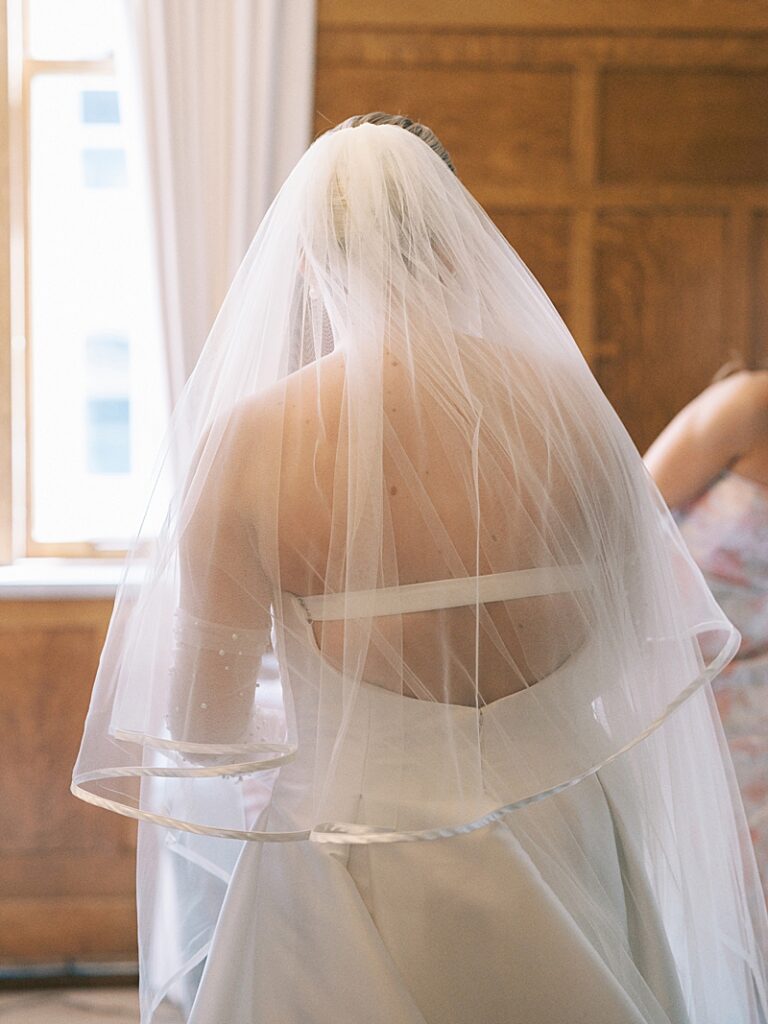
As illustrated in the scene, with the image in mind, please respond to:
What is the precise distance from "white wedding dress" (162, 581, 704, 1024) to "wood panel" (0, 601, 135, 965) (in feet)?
6.97

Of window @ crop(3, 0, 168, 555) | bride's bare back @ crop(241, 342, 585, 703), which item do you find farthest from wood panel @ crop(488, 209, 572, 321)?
bride's bare back @ crop(241, 342, 585, 703)

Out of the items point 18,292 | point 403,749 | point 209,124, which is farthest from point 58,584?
point 403,749

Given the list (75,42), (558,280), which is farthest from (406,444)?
(75,42)

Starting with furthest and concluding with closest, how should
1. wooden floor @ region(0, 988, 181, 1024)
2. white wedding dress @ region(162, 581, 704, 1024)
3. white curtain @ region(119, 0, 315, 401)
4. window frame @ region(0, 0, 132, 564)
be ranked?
1. window frame @ region(0, 0, 132, 564)
2. white curtain @ region(119, 0, 315, 401)
3. wooden floor @ region(0, 988, 181, 1024)
4. white wedding dress @ region(162, 581, 704, 1024)

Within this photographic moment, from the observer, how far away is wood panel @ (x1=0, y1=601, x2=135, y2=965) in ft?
10.3

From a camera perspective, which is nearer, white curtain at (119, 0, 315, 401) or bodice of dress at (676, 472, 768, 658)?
bodice of dress at (676, 472, 768, 658)

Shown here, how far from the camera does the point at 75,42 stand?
3.38 m

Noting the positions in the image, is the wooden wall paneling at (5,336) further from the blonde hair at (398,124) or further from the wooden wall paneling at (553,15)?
the blonde hair at (398,124)

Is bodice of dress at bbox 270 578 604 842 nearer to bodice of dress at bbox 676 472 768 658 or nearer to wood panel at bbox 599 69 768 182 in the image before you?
bodice of dress at bbox 676 472 768 658

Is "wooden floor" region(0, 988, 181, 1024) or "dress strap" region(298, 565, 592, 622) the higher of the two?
"dress strap" region(298, 565, 592, 622)

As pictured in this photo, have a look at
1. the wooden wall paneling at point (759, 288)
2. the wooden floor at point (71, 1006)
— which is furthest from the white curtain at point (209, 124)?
the wooden floor at point (71, 1006)

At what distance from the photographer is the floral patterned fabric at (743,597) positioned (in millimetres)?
2150

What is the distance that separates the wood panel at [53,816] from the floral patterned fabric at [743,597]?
1.78 metres

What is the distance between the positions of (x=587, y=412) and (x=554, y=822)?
460mm
